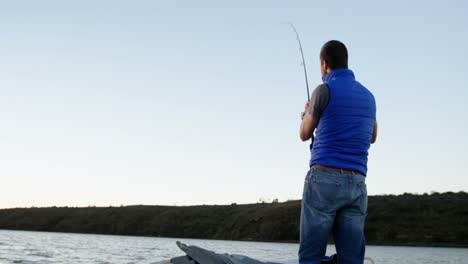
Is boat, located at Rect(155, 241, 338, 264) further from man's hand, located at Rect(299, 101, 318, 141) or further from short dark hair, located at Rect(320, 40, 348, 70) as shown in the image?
short dark hair, located at Rect(320, 40, 348, 70)

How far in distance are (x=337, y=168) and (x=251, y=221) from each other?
242 ft

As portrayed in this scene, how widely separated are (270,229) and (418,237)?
17300 millimetres

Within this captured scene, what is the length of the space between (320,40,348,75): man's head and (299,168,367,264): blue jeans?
0.83m

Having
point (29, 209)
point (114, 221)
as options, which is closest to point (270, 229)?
point (114, 221)

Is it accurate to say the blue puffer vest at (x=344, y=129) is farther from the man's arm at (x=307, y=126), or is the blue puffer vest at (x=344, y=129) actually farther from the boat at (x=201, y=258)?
the boat at (x=201, y=258)

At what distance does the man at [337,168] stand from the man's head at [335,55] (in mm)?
69

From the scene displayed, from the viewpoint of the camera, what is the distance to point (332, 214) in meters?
4.72

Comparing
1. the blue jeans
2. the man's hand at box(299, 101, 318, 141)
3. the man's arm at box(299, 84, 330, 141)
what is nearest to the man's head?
the man's arm at box(299, 84, 330, 141)

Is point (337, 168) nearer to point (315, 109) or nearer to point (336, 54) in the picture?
point (315, 109)

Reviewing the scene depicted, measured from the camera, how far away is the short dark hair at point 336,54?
5.00 m

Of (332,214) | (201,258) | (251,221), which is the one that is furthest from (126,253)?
(251,221)

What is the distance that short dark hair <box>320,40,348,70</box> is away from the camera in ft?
16.4

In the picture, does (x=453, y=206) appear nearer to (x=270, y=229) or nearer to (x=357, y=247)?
(x=270, y=229)

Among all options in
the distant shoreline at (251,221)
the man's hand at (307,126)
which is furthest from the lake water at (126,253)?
the distant shoreline at (251,221)
